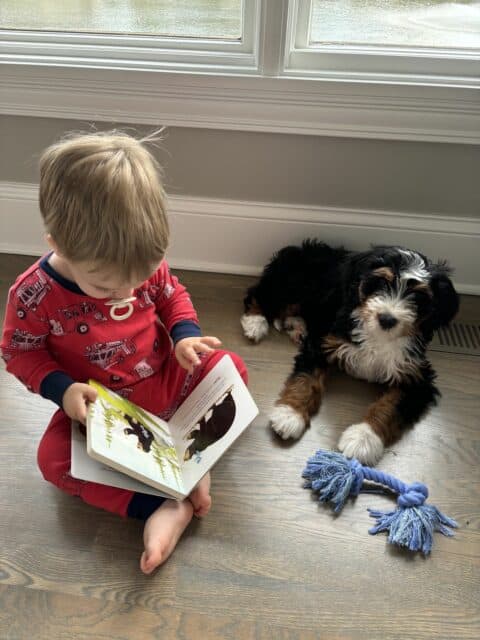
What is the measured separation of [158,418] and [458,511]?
25.7 inches

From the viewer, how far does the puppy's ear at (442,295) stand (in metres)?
1.23

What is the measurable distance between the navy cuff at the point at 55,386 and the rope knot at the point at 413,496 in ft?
2.30

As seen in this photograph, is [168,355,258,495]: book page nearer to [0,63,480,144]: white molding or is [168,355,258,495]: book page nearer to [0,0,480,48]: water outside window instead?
[0,63,480,144]: white molding

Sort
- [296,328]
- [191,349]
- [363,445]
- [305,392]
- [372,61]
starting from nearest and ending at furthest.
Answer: [191,349], [363,445], [305,392], [372,61], [296,328]

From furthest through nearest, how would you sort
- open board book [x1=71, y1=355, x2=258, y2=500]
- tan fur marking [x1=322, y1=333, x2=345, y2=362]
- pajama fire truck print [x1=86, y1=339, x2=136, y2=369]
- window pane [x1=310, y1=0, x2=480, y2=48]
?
1. window pane [x1=310, y1=0, x2=480, y2=48]
2. tan fur marking [x1=322, y1=333, x2=345, y2=362]
3. pajama fire truck print [x1=86, y1=339, x2=136, y2=369]
4. open board book [x1=71, y1=355, x2=258, y2=500]

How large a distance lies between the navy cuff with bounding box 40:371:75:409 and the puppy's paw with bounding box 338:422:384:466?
2.02ft

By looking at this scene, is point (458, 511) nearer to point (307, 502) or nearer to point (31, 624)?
point (307, 502)

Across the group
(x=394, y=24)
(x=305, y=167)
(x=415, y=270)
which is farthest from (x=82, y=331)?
(x=394, y=24)

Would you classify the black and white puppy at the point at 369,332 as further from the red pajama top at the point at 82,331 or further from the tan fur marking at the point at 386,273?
the red pajama top at the point at 82,331

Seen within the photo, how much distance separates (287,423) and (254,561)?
0.32 metres

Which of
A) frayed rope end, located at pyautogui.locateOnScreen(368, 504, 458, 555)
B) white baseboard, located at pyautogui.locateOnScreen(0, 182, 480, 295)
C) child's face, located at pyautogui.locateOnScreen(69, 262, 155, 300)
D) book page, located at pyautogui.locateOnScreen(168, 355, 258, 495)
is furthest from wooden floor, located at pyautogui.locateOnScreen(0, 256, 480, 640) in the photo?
white baseboard, located at pyautogui.locateOnScreen(0, 182, 480, 295)

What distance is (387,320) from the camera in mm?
1224

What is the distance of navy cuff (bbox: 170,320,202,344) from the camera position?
3.78ft

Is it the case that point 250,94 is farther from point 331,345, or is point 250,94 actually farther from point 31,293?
point 31,293
